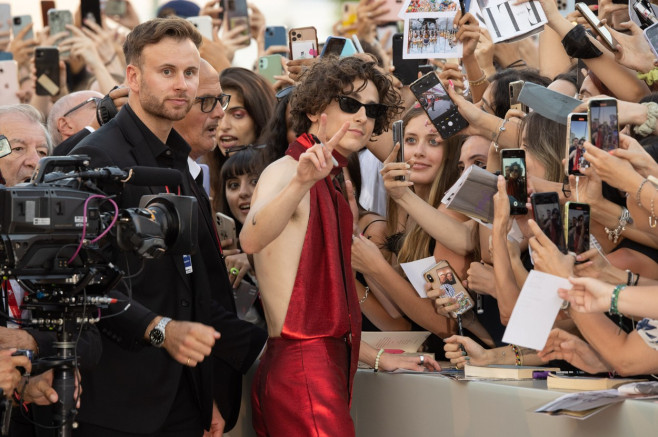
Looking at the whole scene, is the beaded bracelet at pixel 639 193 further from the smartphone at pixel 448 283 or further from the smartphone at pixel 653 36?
the smartphone at pixel 448 283

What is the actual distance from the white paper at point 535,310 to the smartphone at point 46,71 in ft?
16.8

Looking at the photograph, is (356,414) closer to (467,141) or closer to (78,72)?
(467,141)

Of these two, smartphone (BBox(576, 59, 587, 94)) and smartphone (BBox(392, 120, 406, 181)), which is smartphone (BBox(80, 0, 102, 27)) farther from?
smartphone (BBox(576, 59, 587, 94))

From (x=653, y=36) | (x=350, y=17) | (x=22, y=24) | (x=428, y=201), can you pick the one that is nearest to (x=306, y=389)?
(x=428, y=201)

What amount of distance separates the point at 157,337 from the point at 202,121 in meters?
1.50

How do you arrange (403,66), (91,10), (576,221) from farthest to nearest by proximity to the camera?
(91,10) < (403,66) < (576,221)

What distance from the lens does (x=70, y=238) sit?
3.22 metres

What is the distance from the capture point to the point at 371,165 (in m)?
5.91

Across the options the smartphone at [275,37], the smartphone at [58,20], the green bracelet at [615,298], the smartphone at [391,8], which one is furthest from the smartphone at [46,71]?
the green bracelet at [615,298]

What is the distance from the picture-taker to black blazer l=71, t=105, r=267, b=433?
3.88 meters

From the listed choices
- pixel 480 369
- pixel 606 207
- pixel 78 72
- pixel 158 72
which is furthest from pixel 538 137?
pixel 78 72

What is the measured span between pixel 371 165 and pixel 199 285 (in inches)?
78.7

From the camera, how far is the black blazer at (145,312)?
12.7 feet

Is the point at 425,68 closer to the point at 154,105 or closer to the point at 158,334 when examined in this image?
the point at 154,105
